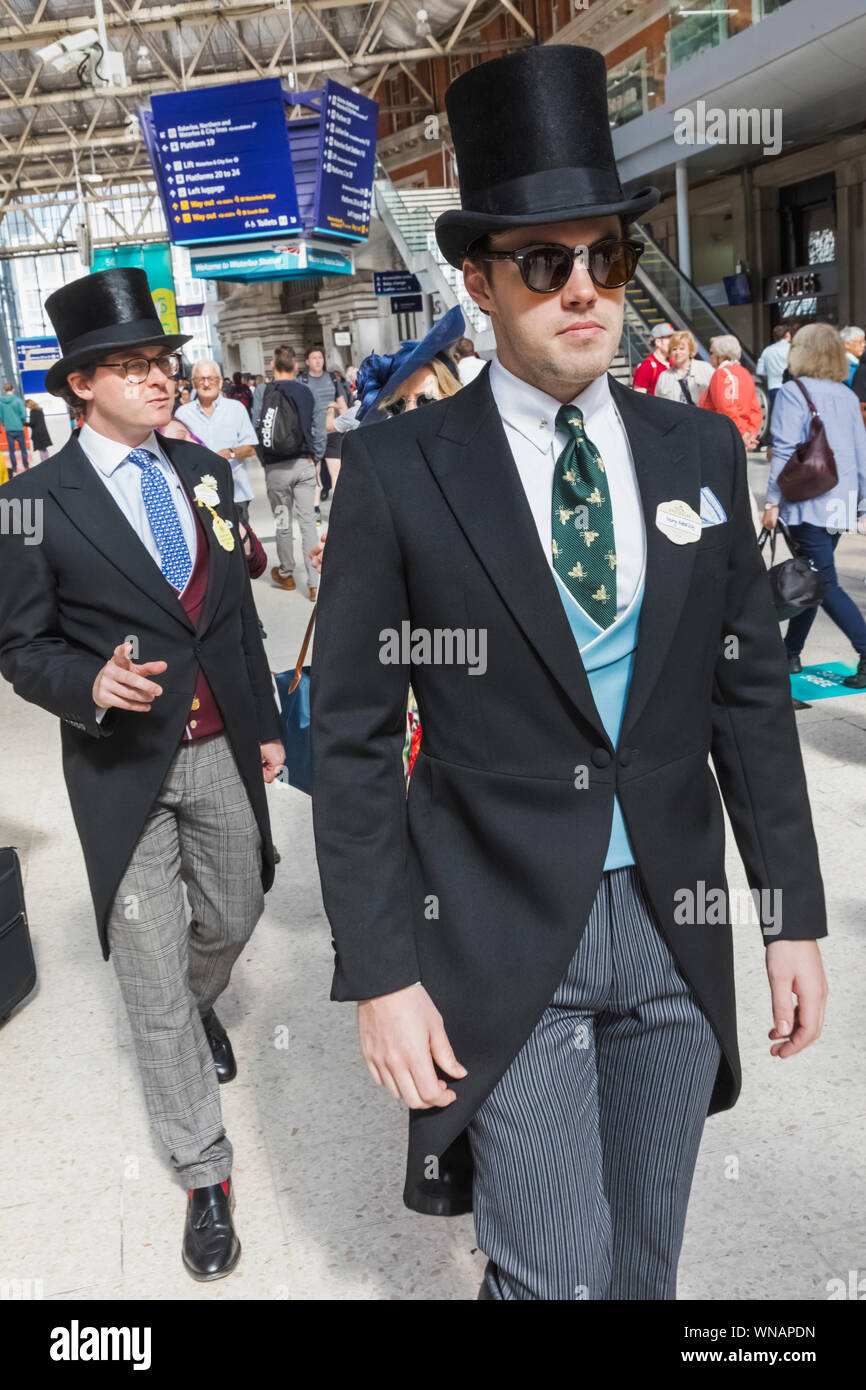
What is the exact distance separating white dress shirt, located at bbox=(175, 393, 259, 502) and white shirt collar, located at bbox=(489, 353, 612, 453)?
24.3 ft

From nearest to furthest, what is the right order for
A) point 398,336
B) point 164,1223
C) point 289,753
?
1. point 164,1223
2. point 289,753
3. point 398,336

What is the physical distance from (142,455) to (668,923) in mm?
1769

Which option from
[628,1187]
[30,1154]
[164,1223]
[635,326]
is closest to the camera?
[628,1187]

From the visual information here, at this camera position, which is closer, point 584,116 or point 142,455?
point 584,116

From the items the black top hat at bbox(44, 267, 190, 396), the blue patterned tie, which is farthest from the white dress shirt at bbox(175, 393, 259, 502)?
the blue patterned tie

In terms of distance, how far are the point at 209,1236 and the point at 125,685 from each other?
118 cm

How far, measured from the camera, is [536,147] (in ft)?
5.07

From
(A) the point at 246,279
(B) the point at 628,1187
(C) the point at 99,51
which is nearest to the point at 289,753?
(B) the point at 628,1187

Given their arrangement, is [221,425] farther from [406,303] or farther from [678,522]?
[406,303]

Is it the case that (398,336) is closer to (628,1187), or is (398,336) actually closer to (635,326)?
(635,326)

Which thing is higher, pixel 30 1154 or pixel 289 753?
pixel 289 753

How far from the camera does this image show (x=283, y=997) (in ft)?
12.6

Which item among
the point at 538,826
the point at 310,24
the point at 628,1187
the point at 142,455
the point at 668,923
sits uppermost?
the point at 310,24
